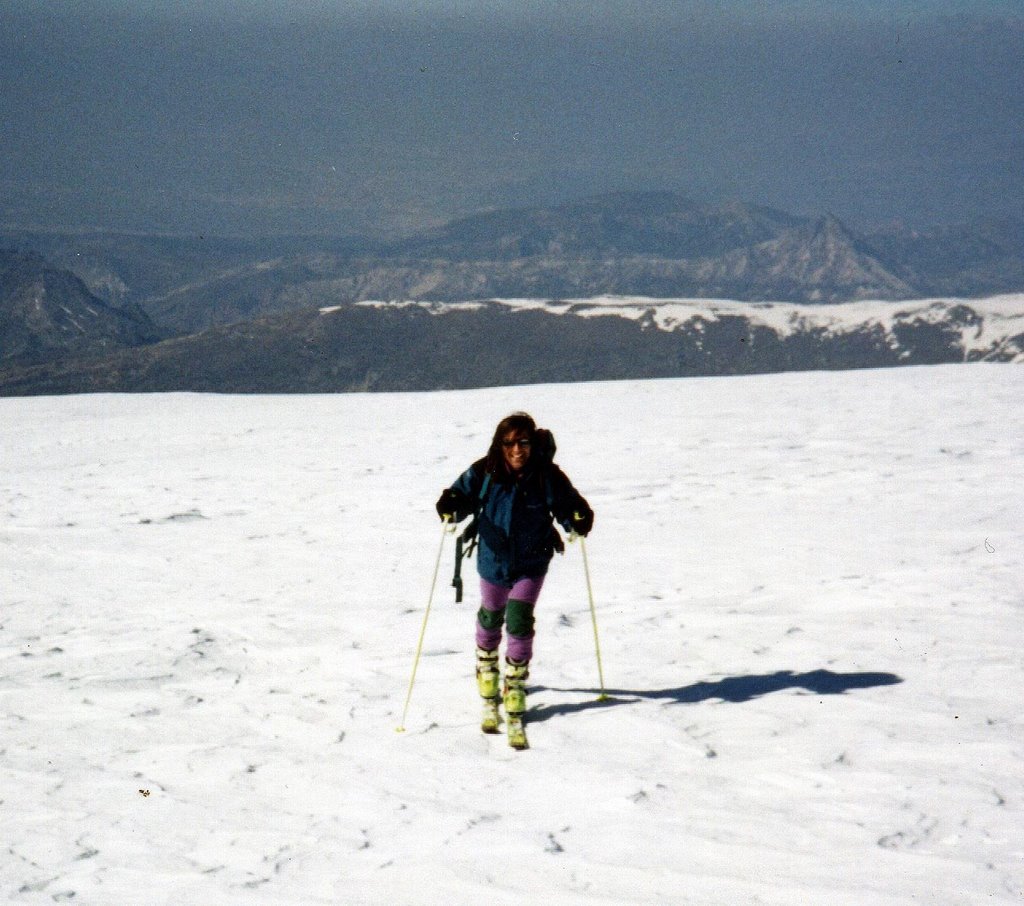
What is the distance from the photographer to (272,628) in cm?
945

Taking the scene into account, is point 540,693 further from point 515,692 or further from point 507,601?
point 507,601

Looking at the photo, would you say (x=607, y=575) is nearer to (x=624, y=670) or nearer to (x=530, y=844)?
(x=624, y=670)

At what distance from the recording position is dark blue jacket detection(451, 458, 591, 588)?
22.8ft

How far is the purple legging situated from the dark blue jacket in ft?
0.15

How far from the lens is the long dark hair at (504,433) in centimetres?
685

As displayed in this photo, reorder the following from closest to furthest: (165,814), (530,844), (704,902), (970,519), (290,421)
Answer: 1. (704,902)
2. (530,844)
3. (165,814)
4. (970,519)
5. (290,421)

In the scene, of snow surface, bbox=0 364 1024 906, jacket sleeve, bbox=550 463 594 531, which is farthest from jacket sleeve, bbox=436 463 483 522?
snow surface, bbox=0 364 1024 906

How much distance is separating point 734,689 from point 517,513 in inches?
76.7

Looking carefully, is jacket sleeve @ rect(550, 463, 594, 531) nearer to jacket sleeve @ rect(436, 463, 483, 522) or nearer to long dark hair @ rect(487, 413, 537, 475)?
long dark hair @ rect(487, 413, 537, 475)

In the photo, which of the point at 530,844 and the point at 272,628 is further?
the point at 272,628

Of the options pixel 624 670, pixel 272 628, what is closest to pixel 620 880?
pixel 624 670

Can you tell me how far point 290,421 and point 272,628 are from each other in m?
14.0

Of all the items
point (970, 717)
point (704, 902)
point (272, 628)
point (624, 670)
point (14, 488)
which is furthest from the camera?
point (14, 488)

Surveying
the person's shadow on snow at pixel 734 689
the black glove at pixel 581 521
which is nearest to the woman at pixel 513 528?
the black glove at pixel 581 521
